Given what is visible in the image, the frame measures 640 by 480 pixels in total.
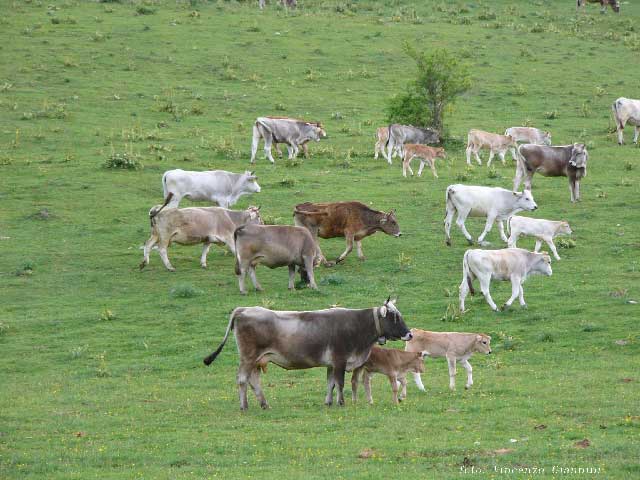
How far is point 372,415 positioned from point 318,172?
19.0 meters

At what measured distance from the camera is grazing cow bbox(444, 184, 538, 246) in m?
27.0

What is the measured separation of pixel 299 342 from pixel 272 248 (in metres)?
7.54

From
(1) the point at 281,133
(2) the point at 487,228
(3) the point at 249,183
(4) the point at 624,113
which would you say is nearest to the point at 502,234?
(2) the point at 487,228

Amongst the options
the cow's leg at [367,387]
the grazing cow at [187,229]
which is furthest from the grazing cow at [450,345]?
the grazing cow at [187,229]

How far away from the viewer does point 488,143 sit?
115 feet

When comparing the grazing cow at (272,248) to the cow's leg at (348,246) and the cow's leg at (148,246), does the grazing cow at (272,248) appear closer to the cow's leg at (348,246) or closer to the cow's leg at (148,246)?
the cow's leg at (348,246)

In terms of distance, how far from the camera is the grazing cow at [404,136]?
117 ft

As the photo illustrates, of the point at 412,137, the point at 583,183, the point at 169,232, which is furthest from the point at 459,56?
the point at 169,232

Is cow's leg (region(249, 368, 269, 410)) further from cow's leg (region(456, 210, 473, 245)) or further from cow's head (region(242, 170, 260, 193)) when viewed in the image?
cow's head (region(242, 170, 260, 193))

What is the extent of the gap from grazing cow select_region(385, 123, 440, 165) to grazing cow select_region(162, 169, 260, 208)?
7236 mm

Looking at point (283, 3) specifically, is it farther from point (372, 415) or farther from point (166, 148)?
point (372, 415)

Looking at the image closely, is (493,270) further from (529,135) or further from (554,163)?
(529,135)

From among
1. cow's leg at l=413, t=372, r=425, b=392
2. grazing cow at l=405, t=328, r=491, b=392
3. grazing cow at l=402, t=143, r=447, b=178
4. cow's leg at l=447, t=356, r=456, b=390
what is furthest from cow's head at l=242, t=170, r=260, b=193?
cow's leg at l=413, t=372, r=425, b=392

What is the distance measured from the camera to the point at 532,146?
103 feet
